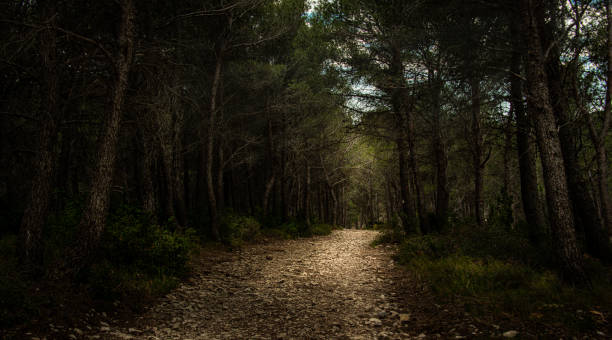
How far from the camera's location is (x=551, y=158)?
18.6ft

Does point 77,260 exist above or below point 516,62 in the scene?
below

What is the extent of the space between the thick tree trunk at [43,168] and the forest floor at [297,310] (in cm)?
223

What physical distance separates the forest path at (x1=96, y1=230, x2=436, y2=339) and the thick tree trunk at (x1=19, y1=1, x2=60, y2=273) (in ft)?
8.13

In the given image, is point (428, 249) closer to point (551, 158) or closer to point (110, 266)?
point (551, 158)

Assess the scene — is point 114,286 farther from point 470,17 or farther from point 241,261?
point 470,17

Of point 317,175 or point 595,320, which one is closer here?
point 595,320

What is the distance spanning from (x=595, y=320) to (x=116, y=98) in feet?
27.8

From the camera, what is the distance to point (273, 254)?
36.8 feet

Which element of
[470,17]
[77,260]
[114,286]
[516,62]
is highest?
[470,17]

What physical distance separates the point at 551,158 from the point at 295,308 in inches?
210

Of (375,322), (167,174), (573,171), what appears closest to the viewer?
(375,322)

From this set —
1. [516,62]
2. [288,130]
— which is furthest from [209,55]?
[516,62]

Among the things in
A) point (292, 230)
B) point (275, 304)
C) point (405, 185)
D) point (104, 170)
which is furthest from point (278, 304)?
point (292, 230)

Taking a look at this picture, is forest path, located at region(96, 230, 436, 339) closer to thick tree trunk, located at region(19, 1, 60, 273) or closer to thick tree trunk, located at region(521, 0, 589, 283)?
thick tree trunk, located at region(19, 1, 60, 273)
